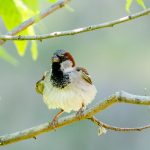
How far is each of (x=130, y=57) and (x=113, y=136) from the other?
96.2 inches

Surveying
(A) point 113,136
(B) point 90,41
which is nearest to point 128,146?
(A) point 113,136

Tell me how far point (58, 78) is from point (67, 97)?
0.32 feet

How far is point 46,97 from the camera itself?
3207mm

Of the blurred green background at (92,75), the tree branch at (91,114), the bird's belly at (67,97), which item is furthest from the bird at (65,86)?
the blurred green background at (92,75)

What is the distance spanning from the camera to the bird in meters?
3.21

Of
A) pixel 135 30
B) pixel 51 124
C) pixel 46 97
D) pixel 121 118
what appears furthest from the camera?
pixel 135 30

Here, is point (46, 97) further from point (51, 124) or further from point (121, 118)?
point (121, 118)

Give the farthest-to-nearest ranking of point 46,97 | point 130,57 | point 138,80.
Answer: point 130,57 < point 138,80 < point 46,97

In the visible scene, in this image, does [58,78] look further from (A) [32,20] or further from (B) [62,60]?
(A) [32,20]

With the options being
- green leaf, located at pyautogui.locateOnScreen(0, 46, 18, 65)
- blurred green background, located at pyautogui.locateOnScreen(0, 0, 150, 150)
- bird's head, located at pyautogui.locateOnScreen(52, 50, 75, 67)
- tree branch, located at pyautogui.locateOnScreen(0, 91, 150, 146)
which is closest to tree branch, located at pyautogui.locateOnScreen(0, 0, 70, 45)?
bird's head, located at pyautogui.locateOnScreen(52, 50, 75, 67)

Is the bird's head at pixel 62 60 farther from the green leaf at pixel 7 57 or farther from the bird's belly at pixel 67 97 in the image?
the green leaf at pixel 7 57

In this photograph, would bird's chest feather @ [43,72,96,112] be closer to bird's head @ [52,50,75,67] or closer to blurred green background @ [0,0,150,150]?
bird's head @ [52,50,75,67]

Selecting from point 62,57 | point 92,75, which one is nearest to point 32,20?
point 62,57

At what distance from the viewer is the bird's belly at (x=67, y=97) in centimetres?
321
